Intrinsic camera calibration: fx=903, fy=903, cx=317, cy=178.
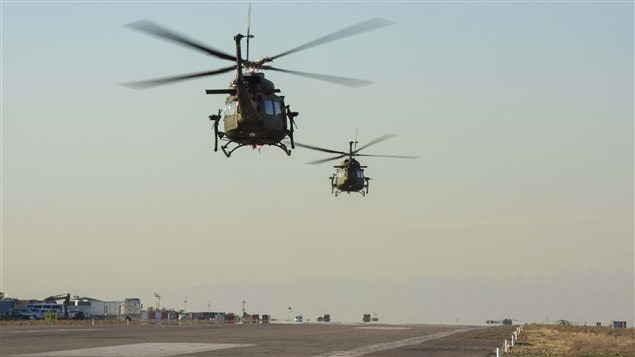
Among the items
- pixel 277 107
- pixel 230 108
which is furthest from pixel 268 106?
pixel 230 108

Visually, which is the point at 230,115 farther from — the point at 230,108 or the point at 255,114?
the point at 255,114

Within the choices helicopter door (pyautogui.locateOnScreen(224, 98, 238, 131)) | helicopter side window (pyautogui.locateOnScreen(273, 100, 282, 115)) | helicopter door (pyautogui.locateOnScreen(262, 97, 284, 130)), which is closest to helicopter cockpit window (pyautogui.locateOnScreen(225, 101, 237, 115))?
helicopter door (pyautogui.locateOnScreen(224, 98, 238, 131))

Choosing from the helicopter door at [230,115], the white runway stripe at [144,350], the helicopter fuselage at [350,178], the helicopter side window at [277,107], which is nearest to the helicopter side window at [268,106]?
the helicopter side window at [277,107]

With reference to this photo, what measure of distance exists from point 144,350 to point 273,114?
17241 mm

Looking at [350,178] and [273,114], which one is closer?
[273,114]

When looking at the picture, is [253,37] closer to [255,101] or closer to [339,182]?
[255,101]

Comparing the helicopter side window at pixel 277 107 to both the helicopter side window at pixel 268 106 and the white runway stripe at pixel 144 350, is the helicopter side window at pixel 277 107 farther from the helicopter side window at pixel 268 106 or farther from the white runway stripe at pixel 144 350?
the white runway stripe at pixel 144 350

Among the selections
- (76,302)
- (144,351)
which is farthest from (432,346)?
(76,302)

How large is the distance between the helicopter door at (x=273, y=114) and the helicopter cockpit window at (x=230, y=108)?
1.35 meters

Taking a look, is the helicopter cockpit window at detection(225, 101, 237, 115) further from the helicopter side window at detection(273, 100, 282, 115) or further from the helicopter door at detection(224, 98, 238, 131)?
the helicopter side window at detection(273, 100, 282, 115)

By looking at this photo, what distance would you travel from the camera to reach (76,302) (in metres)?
153

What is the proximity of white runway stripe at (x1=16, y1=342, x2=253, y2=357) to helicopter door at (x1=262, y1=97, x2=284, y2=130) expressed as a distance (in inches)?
537

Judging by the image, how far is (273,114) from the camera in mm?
39500

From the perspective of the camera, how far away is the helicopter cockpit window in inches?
1550
